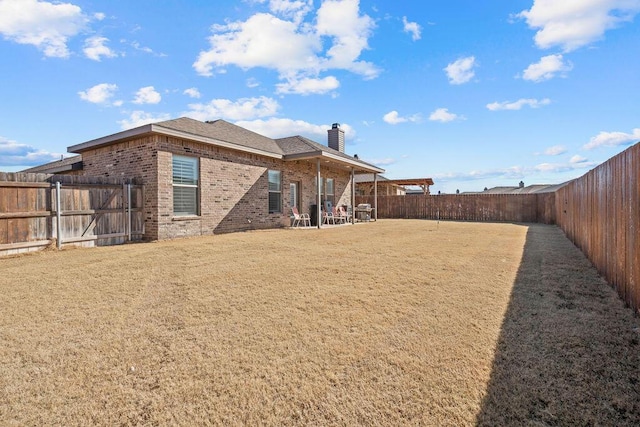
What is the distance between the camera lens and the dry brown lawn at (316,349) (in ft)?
5.95

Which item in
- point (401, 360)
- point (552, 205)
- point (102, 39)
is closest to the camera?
point (401, 360)

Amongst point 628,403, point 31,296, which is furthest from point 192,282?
point 628,403

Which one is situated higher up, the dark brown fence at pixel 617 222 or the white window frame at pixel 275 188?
the white window frame at pixel 275 188

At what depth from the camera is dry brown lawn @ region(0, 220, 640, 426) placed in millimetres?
1814

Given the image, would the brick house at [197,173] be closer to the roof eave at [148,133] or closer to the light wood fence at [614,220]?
the roof eave at [148,133]

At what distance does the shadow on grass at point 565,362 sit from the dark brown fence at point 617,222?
11.8 inches

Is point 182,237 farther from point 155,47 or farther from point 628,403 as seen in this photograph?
point 628,403

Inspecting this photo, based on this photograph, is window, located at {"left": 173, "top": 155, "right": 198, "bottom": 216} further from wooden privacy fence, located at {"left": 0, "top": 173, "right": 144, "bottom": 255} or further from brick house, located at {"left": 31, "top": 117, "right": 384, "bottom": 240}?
wooden privacy fence, located at {"left": 0, "top": 173, "right": 144, "bottom": 255}

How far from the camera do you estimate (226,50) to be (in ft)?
33.4

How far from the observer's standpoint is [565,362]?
231cm

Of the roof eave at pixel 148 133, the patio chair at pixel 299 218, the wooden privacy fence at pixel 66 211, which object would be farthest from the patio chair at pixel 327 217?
the wooden privacy fence at pixel 66 211

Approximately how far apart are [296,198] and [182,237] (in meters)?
6.13

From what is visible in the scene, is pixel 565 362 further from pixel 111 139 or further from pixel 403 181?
pixel 403 181

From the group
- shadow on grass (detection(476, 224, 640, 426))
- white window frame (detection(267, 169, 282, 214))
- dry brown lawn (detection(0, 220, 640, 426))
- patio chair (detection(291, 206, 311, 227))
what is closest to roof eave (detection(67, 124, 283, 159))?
white window frame (detection(267, 169, 282, 214))
